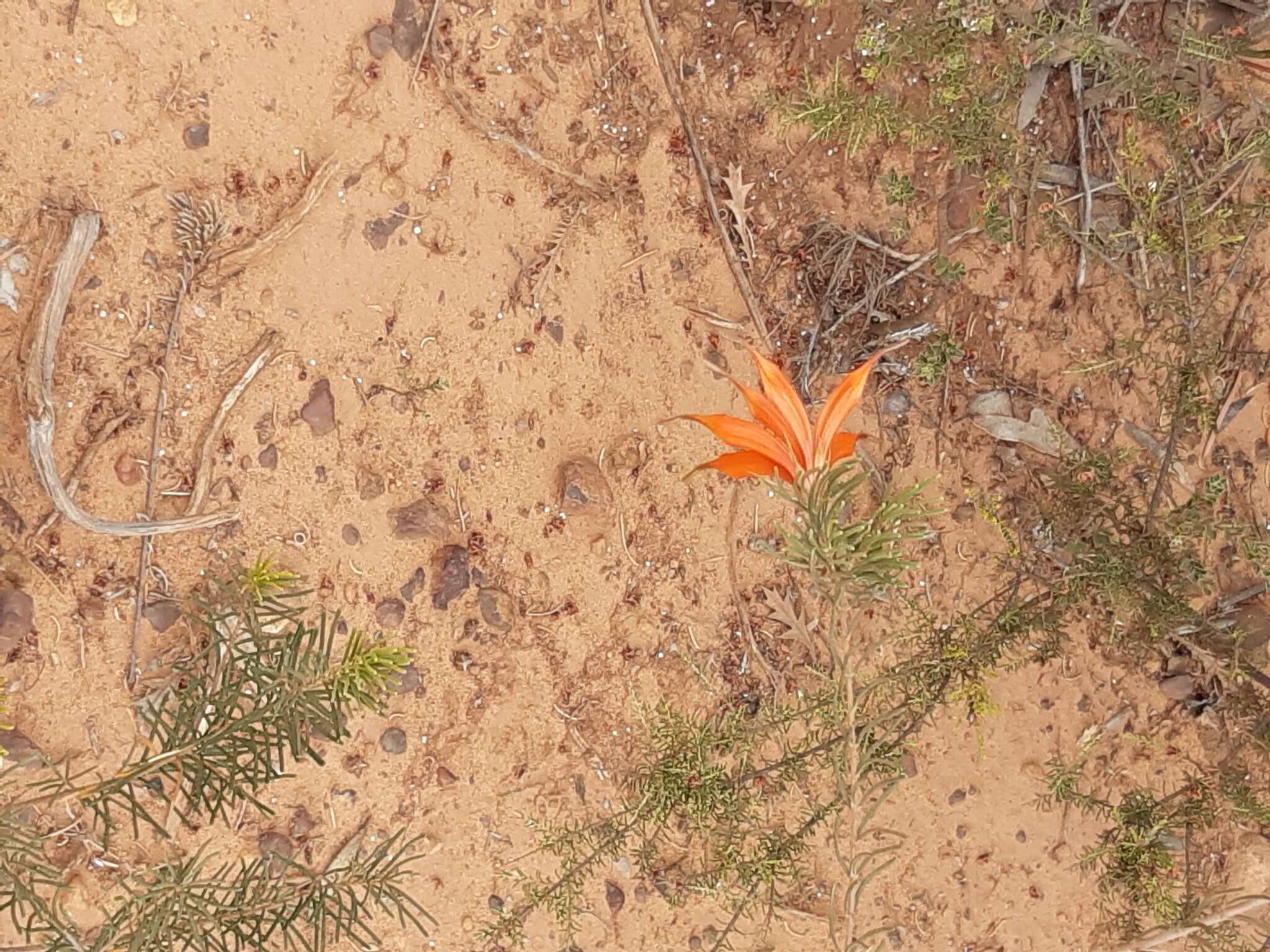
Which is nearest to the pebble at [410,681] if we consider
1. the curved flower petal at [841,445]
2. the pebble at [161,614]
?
the pebble at [161,614]

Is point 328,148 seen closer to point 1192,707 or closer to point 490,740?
point 490,740

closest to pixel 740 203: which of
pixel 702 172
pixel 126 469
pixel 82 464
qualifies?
pixel 702 172

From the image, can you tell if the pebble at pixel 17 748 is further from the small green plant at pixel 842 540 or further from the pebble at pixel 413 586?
the small green plant at pixel 842 540

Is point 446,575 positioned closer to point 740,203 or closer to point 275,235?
point 275,235

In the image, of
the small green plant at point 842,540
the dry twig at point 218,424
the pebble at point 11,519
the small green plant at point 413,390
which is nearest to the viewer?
the small green plant at point 842,540

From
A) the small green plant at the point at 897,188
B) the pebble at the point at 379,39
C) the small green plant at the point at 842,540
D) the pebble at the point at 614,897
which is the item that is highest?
the small green plant at the point at 897,188

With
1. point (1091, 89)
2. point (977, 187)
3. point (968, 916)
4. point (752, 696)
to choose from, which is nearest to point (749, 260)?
point (977, 187)

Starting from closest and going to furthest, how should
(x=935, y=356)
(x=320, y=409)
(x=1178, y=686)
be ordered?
(x=320, y=409), (x=935, y=356), (x=1178, y=686)
